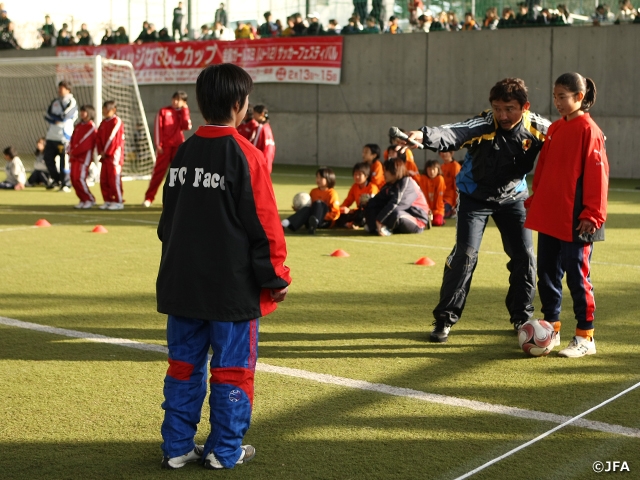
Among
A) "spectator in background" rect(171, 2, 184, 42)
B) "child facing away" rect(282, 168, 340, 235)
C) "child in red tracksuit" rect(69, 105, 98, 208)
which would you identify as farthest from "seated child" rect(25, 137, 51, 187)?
"spectator in background" rect(171, 2, 184, 42)

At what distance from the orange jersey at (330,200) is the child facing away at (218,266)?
8220 millimetres

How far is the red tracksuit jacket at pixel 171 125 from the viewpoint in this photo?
14.6 meters

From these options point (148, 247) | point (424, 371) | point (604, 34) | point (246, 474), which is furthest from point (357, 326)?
point (604, 34)

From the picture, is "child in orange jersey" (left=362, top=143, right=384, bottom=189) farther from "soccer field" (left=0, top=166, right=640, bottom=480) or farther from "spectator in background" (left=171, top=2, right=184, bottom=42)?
"spectator in background" (left=171, top=2, right=184, bottom=42)

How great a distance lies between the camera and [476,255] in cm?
609

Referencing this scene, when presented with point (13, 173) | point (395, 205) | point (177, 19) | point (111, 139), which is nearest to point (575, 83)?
point (395, 205)

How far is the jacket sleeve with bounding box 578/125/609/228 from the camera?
17.7 ft

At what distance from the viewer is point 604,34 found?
70.5 feet

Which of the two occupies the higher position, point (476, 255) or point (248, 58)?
point (248, 58)

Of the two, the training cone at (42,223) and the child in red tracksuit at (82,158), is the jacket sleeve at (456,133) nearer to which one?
the training cone at (42,223)

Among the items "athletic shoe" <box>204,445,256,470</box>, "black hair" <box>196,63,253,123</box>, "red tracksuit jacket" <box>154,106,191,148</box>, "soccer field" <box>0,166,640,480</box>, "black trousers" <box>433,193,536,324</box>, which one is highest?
"black hair" <box>196,63,253,123</box>

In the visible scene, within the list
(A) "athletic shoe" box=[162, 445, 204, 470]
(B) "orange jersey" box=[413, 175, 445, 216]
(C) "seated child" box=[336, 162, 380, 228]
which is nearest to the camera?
(A) "athletic shoe" box=[162, 445, 204, 470]

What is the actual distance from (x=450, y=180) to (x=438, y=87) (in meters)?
10.7

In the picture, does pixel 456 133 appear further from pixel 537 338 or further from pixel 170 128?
pixel 170 128
